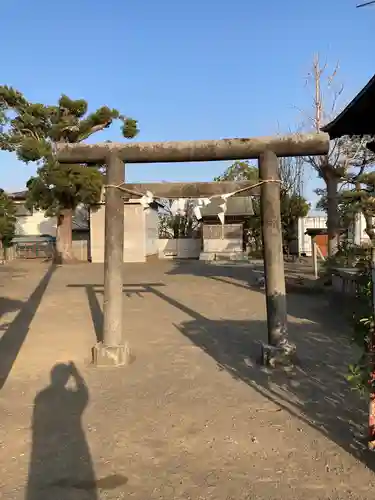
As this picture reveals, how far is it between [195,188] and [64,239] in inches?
936

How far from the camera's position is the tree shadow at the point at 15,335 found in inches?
291

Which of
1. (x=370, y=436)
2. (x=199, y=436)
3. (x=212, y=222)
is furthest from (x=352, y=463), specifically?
(x=212, y=222)

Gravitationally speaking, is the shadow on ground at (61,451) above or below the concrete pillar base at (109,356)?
below

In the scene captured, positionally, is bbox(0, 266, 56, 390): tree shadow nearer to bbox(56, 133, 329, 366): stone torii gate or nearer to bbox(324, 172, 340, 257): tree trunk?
bbox(56, 133, 329, 366): stone torii gate

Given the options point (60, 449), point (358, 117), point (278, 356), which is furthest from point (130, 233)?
point (60, 449)

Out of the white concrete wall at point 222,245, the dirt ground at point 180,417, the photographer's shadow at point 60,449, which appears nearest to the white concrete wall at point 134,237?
the white concrete wall at point 222,245

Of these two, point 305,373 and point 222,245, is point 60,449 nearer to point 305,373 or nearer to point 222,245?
point 305,373

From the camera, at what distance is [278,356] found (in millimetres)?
6898

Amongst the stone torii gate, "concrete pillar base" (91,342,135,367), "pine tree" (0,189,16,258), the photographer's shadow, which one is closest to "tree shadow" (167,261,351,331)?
the stone torii gate

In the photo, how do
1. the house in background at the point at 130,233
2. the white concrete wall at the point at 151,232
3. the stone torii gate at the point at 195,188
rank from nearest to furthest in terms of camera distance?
the stone torii gate at the point at 195,188, the house in background at the point at 130,233, the white concrete wall at the point at 151,232

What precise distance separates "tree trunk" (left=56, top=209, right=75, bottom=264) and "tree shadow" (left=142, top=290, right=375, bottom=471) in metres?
20.4

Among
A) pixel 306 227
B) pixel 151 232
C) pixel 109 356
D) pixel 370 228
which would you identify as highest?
pixel 306 227

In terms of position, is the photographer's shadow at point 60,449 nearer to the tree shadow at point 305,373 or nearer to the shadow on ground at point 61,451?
the shadow on ground at point 61,451

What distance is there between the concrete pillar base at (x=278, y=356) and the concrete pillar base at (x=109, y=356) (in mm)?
2027
